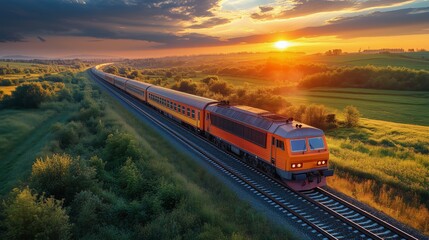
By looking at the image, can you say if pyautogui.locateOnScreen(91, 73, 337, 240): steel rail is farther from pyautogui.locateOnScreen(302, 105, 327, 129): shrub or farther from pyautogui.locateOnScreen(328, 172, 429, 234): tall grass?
pyautogui.locateOnScreen(302, 105, 327, 129): shrub

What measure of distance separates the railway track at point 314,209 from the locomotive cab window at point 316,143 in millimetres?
2469

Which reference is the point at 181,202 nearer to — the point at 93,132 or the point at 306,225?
the point at 306,225

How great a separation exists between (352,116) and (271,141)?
27.6 m

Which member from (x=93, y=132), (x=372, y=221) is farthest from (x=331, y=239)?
(x=93, y=132)

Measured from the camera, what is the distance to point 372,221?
1388 centimetres

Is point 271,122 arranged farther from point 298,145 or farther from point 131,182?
point 131,182

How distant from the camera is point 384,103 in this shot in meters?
58.1

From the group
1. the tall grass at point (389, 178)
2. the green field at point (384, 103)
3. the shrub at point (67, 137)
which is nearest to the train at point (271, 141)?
the tall grass at point (389, 178)

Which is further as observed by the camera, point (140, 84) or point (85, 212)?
point (140, 84)

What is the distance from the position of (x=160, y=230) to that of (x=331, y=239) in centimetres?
708

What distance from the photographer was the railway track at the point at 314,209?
42.4ft

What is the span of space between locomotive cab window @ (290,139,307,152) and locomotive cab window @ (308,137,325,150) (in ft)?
1.55

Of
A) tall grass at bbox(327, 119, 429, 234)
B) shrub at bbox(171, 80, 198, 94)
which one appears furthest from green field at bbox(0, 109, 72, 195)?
shrub at bbox(171, 80, 198, 94)

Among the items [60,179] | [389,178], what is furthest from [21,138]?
[389,178]
